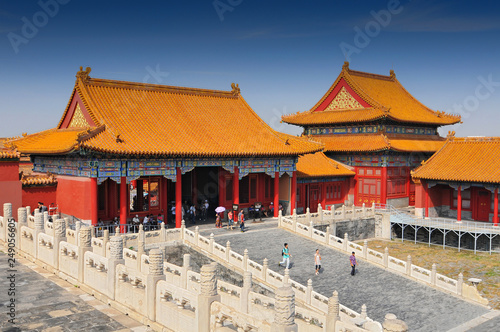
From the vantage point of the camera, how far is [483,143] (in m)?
36.2

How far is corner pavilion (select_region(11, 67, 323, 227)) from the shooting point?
25.3 m

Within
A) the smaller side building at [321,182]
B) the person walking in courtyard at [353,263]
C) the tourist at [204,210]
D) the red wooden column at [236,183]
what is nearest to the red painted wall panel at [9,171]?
the tourist at [204,210]

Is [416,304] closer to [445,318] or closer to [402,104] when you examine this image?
[445,318]

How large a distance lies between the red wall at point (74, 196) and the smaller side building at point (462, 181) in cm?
2263

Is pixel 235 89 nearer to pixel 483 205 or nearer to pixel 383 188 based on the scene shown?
pixel 383 188

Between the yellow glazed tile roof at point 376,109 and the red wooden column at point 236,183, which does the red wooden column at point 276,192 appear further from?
the yellow glazed tile roof at point 376,109

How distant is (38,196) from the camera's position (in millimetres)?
27906

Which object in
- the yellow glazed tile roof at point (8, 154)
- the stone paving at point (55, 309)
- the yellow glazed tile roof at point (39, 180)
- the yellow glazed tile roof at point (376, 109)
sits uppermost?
the yellow glazed tile roof at point (376, 109)

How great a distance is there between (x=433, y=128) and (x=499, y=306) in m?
27.1

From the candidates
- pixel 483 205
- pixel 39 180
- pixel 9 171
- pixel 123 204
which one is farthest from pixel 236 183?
pixel 483 205

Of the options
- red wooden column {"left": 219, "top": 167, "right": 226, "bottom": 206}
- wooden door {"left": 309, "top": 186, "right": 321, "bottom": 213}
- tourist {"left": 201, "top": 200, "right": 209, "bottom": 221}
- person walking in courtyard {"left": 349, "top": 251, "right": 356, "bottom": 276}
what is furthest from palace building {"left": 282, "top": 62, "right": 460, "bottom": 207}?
person walking in courtyard {"left": 349, "top": 251, "right": 356, "bottom": 276}

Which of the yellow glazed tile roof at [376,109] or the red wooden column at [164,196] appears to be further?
the yellow glazed tile roof at [376,109]

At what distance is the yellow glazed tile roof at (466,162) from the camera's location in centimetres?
3281

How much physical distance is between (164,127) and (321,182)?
14.6 m
